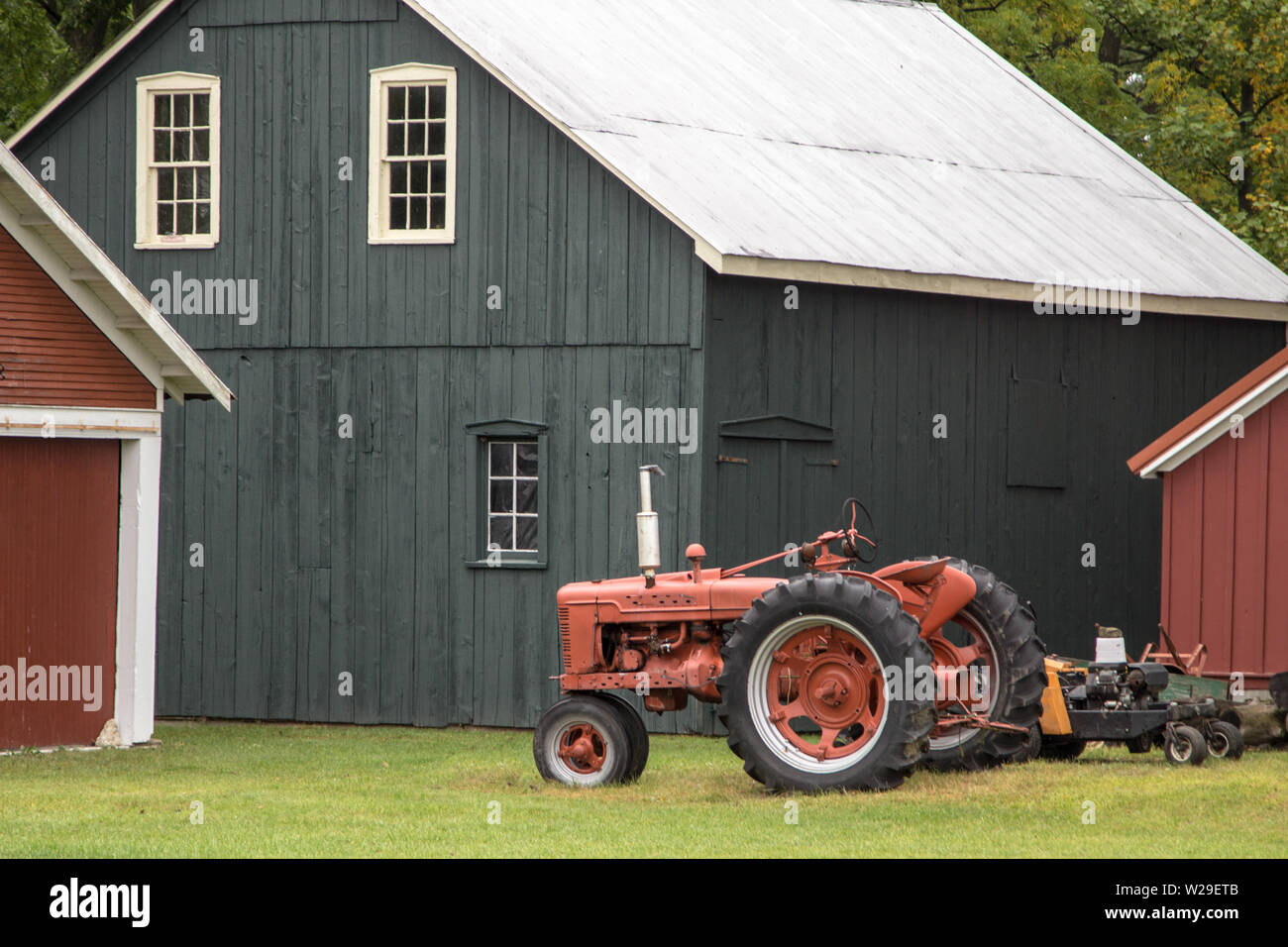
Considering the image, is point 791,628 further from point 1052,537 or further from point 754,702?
point 1052,537

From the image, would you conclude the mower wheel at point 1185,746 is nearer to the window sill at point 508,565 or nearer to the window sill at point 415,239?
the window sill at point 508,565

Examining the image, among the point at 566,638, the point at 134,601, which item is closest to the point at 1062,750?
the point at 566,638

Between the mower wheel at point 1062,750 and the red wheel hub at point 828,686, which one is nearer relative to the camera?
the red wheel hub at point 828,686

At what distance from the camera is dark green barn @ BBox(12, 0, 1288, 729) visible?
61.4 ft

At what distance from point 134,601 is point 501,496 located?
3.53m

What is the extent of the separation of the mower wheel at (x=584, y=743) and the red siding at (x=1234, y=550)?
21.2 feet

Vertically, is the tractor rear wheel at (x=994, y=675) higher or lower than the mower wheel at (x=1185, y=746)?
higher

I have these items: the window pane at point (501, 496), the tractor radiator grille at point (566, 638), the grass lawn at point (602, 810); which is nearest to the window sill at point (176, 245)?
the window pane at point (501, 496)

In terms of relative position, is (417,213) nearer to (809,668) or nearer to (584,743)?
(584,743)

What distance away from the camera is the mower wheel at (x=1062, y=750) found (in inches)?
613

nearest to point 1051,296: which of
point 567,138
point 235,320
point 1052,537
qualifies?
point 1052,537

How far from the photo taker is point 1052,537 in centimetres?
2169

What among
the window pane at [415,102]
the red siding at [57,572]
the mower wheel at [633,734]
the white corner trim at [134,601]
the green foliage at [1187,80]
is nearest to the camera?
the mower wheel at [633,734]

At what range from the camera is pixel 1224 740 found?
1570 cm
